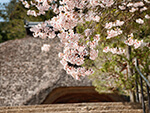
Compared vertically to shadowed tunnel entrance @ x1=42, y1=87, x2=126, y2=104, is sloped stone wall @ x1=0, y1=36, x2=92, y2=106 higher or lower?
higher

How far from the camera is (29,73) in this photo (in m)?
6.31

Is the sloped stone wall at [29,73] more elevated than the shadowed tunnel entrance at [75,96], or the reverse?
the sloped stone wall at [29,73]

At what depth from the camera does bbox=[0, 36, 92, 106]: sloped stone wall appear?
16.7 ft

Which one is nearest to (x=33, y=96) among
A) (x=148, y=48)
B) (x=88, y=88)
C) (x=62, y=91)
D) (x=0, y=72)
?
(x=62, y=91)

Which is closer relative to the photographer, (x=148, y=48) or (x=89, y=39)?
(x=89, y=39)

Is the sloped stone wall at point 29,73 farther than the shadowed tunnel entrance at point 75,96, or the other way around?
the shadowed tunnel entrance at point 75,96

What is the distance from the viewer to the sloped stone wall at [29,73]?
510 centimetres

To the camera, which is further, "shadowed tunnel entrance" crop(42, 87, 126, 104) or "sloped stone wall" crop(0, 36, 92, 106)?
"shadowed tunnel entrance" crop(42, 87, 126, 104)

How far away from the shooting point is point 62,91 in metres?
5.72

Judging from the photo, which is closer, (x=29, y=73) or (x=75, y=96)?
(x=29, y=73)

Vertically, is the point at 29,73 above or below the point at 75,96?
above

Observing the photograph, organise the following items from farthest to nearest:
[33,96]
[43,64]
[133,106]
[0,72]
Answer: [43,64] < [0,72] < [33,96] < [133,106]

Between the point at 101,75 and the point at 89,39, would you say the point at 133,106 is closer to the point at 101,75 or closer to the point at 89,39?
the point at 101,75

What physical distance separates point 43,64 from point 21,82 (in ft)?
3.84
